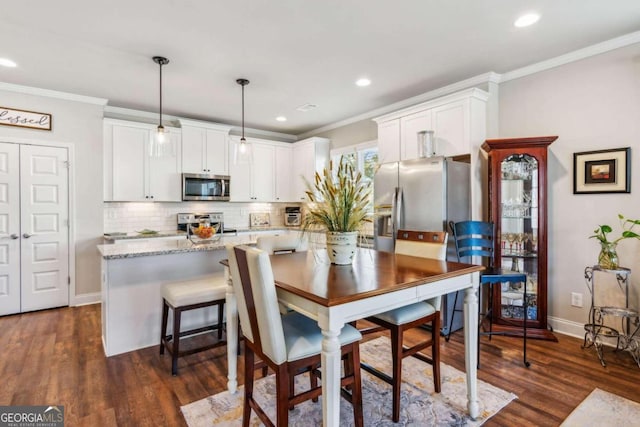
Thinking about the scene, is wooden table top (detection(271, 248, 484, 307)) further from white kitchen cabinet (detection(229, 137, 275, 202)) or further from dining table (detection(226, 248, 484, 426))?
white kitchen cabinet (detection(229, 137, 275, 202))

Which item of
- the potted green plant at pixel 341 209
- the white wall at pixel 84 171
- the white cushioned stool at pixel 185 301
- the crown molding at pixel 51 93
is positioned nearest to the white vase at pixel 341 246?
the potted green plant at pixel 341 209

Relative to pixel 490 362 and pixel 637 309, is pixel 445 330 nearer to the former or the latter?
pixel 490 362

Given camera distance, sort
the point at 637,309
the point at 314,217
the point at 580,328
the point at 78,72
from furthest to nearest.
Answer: the point at 78,72, the point at 580,328, the point at 637,309, the point at 314,217

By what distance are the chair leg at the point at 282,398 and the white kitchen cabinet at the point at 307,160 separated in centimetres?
412

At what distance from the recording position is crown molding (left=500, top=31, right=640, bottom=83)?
2.79 meters

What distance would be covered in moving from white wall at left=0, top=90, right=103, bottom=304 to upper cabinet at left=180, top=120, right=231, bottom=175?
1062mm

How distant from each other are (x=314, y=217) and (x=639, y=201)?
273 cm


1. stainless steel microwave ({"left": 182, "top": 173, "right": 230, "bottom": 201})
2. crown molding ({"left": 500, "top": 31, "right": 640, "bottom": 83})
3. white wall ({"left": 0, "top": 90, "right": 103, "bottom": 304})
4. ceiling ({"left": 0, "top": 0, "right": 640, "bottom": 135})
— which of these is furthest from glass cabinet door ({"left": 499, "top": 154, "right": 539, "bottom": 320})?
white wall ({"left": 0, "top": 90, "right": 103, "bottom": 304})

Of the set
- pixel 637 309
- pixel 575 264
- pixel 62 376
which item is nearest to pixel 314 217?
pixel 62 376

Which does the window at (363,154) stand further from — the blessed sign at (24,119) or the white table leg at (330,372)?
the blessed sign at (24,119)

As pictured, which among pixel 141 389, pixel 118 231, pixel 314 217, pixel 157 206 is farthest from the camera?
pixel 157 206

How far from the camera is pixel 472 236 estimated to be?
10.6 feet

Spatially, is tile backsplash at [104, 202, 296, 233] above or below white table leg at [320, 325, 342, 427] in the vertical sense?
above

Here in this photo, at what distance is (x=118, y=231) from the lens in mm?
4641
